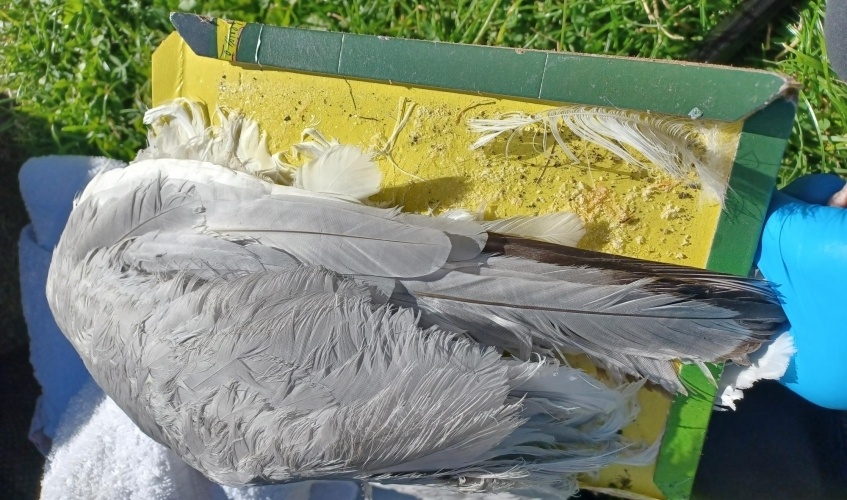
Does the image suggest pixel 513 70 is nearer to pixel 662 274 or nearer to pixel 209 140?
pixel 662 274

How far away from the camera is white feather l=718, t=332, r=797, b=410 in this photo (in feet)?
3.23

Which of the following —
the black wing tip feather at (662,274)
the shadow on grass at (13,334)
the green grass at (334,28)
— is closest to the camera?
the black wing tip feather at (662,274)

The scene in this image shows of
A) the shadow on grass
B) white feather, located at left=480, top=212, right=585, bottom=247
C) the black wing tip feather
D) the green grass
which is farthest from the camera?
the shadow on grass

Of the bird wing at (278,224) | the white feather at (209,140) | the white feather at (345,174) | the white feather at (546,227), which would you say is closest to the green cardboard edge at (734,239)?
the white feather at (546,227)

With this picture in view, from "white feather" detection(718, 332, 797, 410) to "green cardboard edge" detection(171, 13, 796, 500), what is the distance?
0.09 feet

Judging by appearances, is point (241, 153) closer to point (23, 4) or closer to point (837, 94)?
point (23, 4)

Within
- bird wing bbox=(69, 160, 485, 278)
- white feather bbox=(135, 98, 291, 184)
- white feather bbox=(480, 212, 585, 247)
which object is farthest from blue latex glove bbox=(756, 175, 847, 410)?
white feather bbox=(135, 98, 291, 184)

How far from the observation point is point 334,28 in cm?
171

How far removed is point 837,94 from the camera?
4.87ft

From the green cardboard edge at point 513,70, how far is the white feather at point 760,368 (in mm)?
369

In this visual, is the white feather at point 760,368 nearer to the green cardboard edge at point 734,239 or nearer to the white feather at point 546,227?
the green cardboard edge at point 734,239

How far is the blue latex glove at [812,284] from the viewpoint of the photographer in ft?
3.07

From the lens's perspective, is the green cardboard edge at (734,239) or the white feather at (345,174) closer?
the green cardboard edge at (734,239)

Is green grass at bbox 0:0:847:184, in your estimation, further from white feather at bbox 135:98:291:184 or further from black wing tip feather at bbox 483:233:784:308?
black wing tip feather at bbox 483:233:784:308
